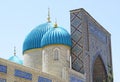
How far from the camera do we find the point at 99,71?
83.8 feet

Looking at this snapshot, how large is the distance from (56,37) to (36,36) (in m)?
2.45

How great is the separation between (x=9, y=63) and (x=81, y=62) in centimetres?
748

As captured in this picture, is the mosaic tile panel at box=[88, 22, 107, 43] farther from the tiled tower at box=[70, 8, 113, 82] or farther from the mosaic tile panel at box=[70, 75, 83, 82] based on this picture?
the mosaic tile panel at box=[70, 75, 83, 82]

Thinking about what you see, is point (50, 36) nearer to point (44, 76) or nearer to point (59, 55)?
point (59, 55)

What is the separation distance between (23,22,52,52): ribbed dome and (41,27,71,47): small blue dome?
141cm

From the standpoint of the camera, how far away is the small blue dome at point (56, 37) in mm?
20016

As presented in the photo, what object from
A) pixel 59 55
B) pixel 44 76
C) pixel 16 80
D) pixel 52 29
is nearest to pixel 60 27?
pixel 52 29

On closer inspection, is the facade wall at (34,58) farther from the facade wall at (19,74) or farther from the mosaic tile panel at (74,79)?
the facade wall at (19,74)

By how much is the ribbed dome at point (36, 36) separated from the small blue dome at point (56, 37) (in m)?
1.41

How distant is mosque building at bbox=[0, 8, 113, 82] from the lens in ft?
64.4

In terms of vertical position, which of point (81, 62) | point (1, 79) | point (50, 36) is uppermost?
point (50, 36)

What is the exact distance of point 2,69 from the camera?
14188 millimetres

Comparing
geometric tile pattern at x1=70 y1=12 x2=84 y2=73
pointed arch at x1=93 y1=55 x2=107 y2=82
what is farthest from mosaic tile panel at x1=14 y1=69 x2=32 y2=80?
→ pointed arch at x1=93 y1=55 x2=107 y2=82

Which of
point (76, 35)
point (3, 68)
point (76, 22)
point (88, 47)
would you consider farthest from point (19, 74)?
point (88, 47)
